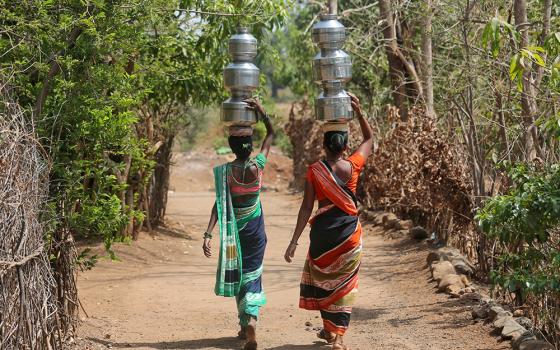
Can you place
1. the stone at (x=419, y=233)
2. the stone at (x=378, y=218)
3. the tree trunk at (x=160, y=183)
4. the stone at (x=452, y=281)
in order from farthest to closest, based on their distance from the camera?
the stone at (x=378, y=218) → the tree trunk at (x=160, y=183) → the stone at (x=419, y=233) → the stone at (x=452, y=281)

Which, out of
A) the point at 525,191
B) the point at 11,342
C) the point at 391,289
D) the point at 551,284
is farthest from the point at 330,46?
the point at 391,289

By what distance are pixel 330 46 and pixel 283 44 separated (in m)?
37.5

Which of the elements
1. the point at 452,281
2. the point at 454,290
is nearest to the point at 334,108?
the point at 454,290

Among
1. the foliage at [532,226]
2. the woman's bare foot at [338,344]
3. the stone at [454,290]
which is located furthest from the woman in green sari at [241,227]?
the stone at [454,290]

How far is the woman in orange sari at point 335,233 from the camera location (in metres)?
6.16

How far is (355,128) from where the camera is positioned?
16953 mm

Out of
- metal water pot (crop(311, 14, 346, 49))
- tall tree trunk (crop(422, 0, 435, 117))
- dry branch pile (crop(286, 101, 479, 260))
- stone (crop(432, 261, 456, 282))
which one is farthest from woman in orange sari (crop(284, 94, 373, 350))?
tall tree trunk (crop(422, 0, 435, 117))

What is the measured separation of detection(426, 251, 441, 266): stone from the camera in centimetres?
968

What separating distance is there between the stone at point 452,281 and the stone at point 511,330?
5.86 ft

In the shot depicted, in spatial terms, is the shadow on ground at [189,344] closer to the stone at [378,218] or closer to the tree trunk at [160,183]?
the tree trunk at [160,183]

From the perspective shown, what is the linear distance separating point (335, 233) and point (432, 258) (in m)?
3.91

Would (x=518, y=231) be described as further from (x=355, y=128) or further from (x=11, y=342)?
(x=355, y=128)

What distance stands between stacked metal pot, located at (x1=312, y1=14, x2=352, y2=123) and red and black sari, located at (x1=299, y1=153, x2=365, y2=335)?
14.3 inches

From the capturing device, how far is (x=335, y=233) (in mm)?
6172
